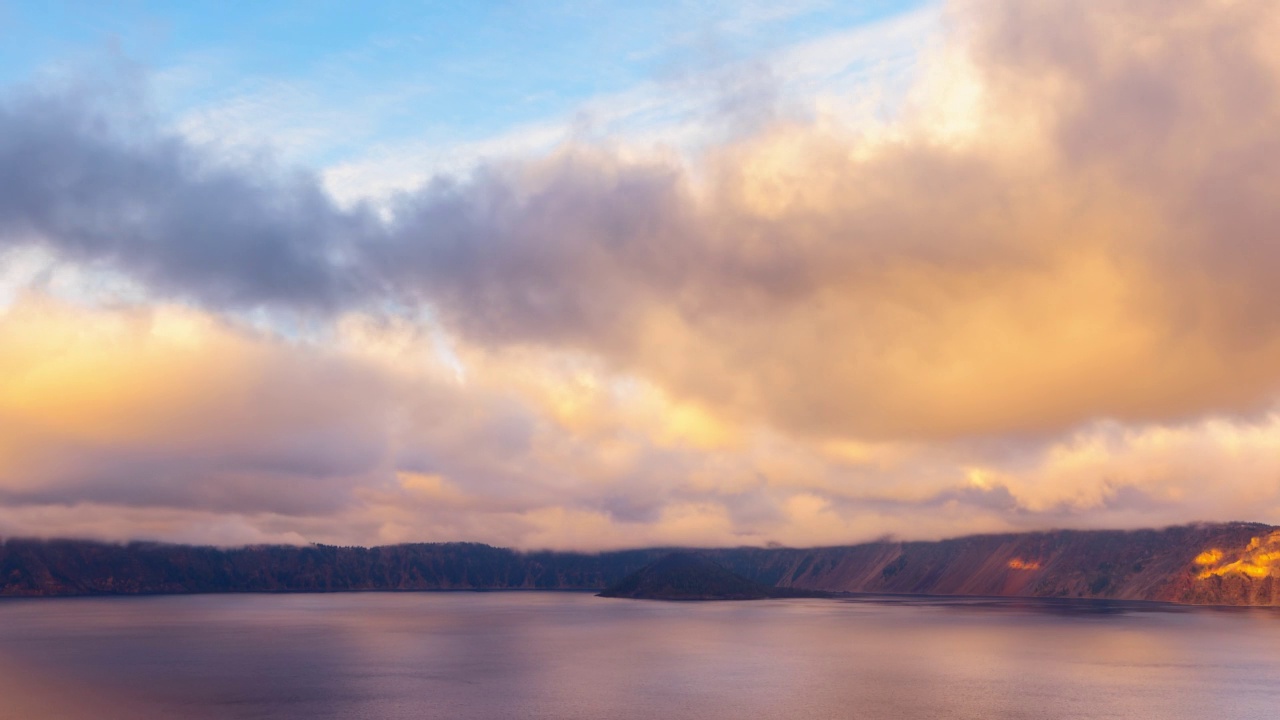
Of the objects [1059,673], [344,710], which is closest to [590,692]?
[344,710]

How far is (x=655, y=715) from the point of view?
141m

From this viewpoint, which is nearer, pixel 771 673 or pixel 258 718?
pixel 258 718

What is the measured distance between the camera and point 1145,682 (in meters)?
185

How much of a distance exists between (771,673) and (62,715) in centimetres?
11847

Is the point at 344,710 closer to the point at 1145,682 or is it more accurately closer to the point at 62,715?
the point at 62,715

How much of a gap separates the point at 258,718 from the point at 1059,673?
144043 millimetres

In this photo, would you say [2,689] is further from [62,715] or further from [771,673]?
[771,673]

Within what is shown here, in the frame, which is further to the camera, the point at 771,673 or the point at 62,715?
the point at 771,673

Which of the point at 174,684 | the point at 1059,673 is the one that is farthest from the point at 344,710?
the point at 1059,673

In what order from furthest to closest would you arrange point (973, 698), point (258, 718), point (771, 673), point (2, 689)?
point (771, 673) → point (2, 689) → point (973, 698) → point (258, 718)

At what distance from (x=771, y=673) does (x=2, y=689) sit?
448ft

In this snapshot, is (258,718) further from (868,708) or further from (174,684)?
(868,708)

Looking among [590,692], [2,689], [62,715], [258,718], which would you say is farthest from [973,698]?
[2,689]

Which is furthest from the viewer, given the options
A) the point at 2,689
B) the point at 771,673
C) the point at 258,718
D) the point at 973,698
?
the point at 771,673
